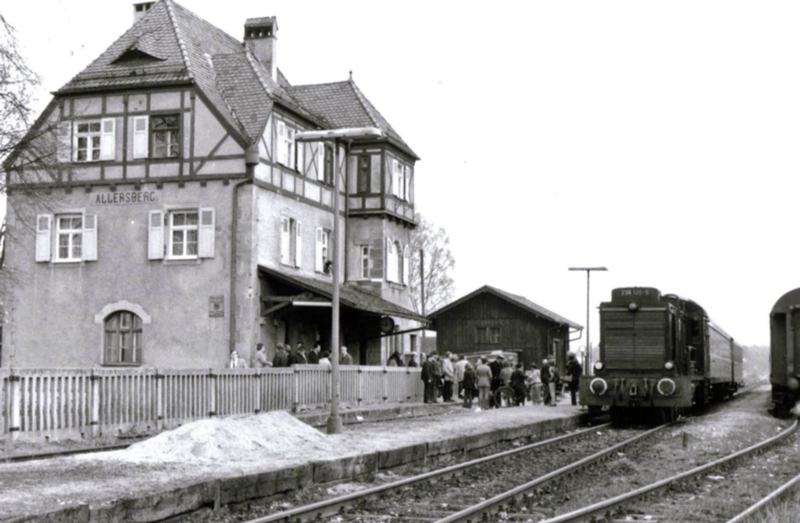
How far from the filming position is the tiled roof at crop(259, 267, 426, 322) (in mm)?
32062

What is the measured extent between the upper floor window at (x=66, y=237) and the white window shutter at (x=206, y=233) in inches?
136

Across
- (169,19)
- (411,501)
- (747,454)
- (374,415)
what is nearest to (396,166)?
(169,19)

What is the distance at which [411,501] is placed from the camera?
1243 centimetres

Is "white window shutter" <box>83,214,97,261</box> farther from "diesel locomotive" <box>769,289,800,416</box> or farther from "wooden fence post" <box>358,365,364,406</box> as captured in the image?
"diesel locomotive" <box>769,289,800,416</box>

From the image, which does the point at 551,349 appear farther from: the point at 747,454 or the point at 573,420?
the point at 747,454

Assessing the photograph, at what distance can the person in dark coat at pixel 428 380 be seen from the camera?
31609 mm

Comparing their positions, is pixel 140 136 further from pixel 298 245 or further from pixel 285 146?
pixel 298 245

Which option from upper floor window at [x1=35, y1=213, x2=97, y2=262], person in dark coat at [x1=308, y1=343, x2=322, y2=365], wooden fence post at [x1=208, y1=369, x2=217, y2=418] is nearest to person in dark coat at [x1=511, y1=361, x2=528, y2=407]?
person in dark coat at [x1=308, y1=343, x2=322, y2=365]

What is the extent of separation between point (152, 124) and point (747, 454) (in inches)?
834

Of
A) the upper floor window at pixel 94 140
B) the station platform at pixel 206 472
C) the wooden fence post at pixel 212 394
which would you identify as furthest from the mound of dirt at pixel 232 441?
the upper floor window at pixel 94 140

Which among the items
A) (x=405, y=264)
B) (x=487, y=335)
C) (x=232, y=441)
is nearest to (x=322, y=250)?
(x=405, y=264)

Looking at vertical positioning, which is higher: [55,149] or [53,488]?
[55,149]

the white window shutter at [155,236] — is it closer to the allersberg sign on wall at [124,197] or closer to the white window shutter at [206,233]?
the allersberg sign on wall at [124,197]

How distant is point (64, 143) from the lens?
110 ft
